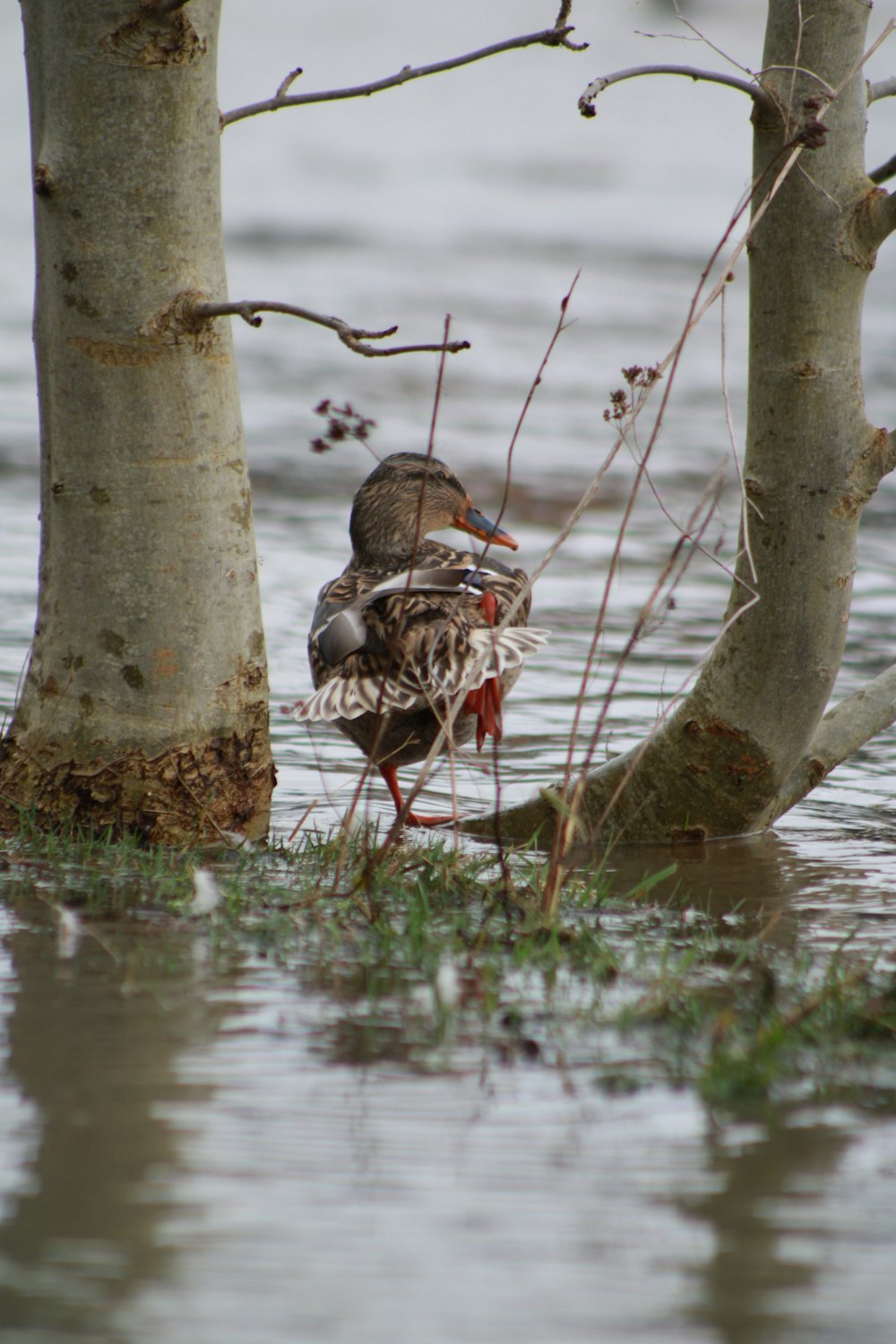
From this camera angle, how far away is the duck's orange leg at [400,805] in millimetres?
5516

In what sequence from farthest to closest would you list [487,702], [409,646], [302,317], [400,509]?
[400,509]
[409,646]
[487,702]
[302,317]

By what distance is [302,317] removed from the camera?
3869mm

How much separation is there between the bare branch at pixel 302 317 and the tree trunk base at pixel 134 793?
121 centimetres

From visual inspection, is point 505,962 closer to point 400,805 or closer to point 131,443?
point 131,443

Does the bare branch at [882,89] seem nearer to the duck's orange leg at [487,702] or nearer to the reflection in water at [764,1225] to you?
the duck's orange leg at [487,702]

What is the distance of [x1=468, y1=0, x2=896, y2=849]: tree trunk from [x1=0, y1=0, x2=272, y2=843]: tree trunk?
114cm

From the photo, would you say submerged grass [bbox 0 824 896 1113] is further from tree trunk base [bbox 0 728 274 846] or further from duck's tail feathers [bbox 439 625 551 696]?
duck's tail feathers [bbox 439 625 551 696]

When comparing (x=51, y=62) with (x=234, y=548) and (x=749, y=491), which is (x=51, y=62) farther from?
(x=749, y=491)

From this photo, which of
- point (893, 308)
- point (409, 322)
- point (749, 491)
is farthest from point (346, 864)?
point (893, 308)

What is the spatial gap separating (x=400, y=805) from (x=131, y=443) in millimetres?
1730

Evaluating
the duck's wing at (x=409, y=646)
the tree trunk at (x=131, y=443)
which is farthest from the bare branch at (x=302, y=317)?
the duck's wing at (x=409, y=646)

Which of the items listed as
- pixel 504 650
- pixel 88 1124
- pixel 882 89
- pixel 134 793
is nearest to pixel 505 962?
pixel 88 1124

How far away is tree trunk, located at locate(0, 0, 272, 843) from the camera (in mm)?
4359

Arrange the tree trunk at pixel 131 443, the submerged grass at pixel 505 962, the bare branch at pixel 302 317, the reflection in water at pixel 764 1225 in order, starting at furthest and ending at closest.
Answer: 1. the tree trunk at pixel 131 443
2. the bare branch at pixel 302 317
3. the submerged grass at pixel 505 962
4. the reflection in water at pixel 764 1225
